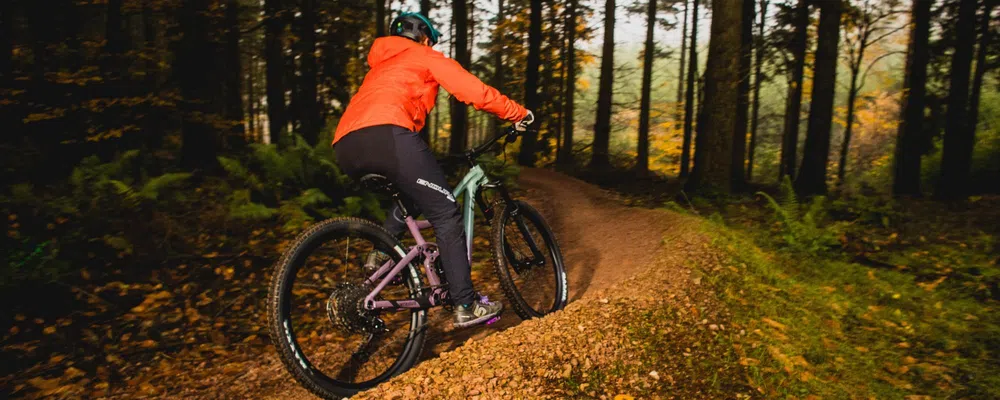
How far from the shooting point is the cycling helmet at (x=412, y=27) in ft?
11.1

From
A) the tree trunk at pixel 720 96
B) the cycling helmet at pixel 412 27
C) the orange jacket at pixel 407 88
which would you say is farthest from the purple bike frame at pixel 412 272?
the tree trunk at pixel 720 96

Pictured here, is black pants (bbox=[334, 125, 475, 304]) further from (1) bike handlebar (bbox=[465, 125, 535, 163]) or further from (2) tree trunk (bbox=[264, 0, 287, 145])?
(2) tree trunk (bbox=[264, 0, 287, 145])

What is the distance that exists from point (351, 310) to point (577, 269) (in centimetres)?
322

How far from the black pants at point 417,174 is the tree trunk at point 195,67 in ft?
22.9

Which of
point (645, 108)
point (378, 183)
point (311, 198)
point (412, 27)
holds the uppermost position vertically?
point (645, 108)

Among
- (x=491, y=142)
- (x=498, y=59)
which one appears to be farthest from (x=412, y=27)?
(x=498, y=59)

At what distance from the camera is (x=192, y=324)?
472 centimetres

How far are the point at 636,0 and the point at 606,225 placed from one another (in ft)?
76.6

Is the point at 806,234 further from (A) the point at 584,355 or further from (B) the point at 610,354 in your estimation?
(A) the point at 584,355


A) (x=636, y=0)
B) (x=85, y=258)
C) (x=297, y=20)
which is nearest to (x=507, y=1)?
(x=636, y=0)

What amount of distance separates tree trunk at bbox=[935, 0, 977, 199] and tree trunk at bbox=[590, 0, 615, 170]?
9689 millimetres

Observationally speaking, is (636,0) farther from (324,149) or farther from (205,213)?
(205,213)

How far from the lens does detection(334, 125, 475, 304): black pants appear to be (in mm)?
3115

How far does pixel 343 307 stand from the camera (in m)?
3.09
